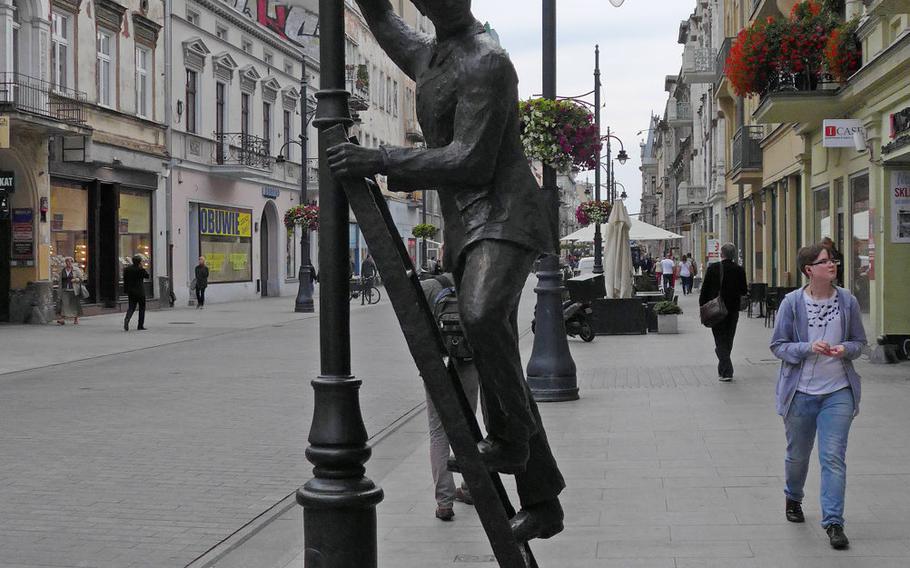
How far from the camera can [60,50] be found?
90.4ft

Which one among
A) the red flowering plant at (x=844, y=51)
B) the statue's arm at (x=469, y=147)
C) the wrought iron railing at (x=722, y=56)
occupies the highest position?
the wrought iron railing at (x=722, y=56)

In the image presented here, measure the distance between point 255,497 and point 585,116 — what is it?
630 cm

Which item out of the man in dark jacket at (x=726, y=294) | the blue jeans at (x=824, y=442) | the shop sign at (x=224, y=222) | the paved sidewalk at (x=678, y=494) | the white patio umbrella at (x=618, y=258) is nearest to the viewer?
the paved sidewalk at (x=678, y=494)

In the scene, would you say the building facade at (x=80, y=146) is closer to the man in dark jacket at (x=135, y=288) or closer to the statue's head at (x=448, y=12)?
the man in dark jacket at (x=135, y=288)

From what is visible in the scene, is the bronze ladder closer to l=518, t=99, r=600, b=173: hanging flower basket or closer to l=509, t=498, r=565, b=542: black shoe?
l=509, t=498, r=565, b=542: black shoe

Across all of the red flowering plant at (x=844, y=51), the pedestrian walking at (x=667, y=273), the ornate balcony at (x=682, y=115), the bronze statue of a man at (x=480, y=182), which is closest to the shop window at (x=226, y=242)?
the pedestrian walking at (x=667, y=273)

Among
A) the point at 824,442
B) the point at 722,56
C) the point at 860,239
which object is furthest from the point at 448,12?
the point at 722,56

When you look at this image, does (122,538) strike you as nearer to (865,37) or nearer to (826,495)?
(826,495)

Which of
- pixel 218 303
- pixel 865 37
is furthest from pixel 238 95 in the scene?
pixel 865 37

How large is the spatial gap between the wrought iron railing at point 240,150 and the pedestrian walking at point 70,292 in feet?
35.9

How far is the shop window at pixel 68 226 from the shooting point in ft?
89.7

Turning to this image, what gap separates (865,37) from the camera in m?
16.3

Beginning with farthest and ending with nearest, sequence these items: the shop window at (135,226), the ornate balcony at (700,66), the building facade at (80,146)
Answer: the ornate balcony at (700,66) → the shop window at (135,226) → the building facade at (80,146)

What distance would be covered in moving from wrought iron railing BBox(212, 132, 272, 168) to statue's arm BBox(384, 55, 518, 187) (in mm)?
35066
